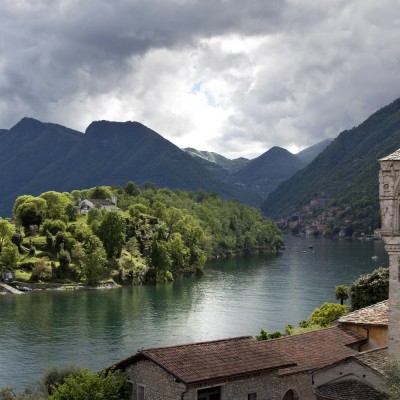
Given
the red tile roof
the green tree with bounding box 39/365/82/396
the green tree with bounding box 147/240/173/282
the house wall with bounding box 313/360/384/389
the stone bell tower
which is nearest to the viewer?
the stone bell tower

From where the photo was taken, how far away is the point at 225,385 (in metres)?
28.0

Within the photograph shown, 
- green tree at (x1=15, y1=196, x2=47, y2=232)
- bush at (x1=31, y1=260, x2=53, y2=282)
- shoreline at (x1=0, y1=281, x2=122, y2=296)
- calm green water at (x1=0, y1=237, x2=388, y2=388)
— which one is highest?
green tree at (x1=15, y1=196, x2=47, y2=232)

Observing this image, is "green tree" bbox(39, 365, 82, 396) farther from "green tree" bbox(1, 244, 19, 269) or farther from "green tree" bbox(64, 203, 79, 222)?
"green tree" bbox(64, 203, 79, 222)

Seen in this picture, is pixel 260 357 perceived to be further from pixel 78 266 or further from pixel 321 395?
pixel 78 266

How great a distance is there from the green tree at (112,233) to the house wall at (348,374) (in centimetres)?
10220

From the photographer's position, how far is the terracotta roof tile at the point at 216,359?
2761 centimetres

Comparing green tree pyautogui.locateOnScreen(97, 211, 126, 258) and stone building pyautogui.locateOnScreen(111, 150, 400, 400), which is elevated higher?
green tree pyautogui.locateOnScreen(97, 211, 126, 258)

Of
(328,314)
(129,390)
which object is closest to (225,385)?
(129,390)

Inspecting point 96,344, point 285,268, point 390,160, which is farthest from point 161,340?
point 285,268

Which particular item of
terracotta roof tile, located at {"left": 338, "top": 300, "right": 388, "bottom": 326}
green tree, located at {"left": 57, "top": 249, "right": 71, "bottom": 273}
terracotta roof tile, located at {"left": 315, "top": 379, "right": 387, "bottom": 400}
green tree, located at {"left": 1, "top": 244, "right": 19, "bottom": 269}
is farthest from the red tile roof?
green tree, located at {"left": 57, "top": 249, "right": 71, "bottom": 273}

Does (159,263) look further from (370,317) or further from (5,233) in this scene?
(370,317)

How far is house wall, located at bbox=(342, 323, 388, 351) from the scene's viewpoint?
3766 centimetres

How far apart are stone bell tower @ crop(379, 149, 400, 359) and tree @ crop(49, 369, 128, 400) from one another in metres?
12.1

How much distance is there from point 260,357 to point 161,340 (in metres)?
40.4
